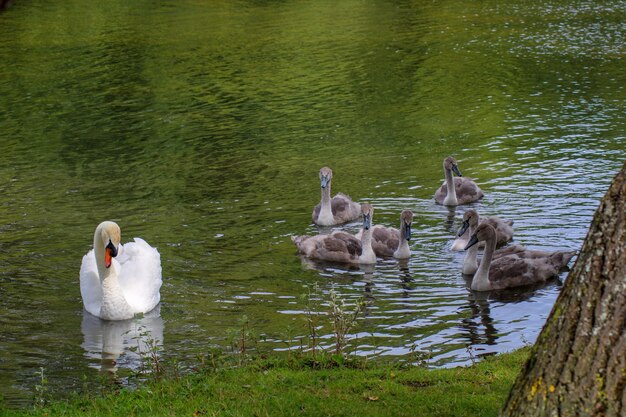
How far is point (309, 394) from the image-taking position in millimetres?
8398

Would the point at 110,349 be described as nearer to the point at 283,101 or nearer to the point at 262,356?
the point at 262,356

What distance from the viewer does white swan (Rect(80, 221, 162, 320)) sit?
13148 millimetres

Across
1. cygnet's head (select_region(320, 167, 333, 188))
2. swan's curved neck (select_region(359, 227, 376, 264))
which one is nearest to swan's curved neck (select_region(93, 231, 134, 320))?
swan's curved neck (select_region(359, 227, 376, 264))

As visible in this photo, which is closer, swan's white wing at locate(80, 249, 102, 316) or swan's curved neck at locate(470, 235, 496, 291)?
swan's white wing at locate(80, 249, 102, 316)

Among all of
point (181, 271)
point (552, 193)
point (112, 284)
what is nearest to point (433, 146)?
point (552, 193)

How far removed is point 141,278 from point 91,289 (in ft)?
2.24

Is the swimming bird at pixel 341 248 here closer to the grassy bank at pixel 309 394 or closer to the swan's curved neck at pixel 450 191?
the swan's curved neck at pixel 450 191

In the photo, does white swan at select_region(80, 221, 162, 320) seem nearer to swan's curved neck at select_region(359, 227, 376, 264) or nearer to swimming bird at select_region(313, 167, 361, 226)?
swan's curved neck at select_region(359, 227, 376, 264)

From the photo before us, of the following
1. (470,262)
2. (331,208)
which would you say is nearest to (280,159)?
(331,208)

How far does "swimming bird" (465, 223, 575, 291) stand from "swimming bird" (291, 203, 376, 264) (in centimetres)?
190

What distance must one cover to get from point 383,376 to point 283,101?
20.5 m

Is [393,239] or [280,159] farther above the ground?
[393,239]

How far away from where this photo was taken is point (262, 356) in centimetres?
1035

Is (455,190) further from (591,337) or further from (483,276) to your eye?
(591,337)
